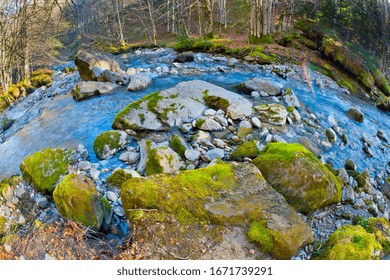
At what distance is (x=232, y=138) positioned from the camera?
16.7 ft

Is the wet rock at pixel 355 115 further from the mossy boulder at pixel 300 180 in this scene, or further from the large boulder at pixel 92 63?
the large boulder at pixel 92 63

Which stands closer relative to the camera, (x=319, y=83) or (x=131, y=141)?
(x=131, y=141)

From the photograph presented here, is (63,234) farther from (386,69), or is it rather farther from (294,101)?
(386,69)

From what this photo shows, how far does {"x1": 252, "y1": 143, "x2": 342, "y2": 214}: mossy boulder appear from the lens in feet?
11.7

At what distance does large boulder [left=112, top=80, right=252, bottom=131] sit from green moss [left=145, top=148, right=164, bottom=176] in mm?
1299

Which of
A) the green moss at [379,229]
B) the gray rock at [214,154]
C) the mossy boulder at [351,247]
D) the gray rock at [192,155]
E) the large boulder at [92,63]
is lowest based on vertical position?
the green moss at [379,229]

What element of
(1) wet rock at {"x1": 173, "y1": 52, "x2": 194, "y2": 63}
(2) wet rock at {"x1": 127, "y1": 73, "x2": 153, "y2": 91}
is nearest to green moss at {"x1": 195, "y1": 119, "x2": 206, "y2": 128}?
(2) wet rock at {"x1": 127, "y1": 73, "x2": 153, "y2": 91}

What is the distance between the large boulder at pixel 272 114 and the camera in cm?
577

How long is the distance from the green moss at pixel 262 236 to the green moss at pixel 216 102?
3.44 meters

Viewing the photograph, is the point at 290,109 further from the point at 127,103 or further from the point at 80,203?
the point at 80,203

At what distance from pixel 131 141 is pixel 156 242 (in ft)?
9.18

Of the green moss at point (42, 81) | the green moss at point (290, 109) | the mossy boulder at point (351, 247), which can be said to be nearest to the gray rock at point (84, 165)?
the mossy boulder at point (351, 247)

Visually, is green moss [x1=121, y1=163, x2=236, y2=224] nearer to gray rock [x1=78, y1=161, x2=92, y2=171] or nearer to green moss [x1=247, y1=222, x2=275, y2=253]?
green moss [x1=247, y1=222, x2=275, y2=253]
